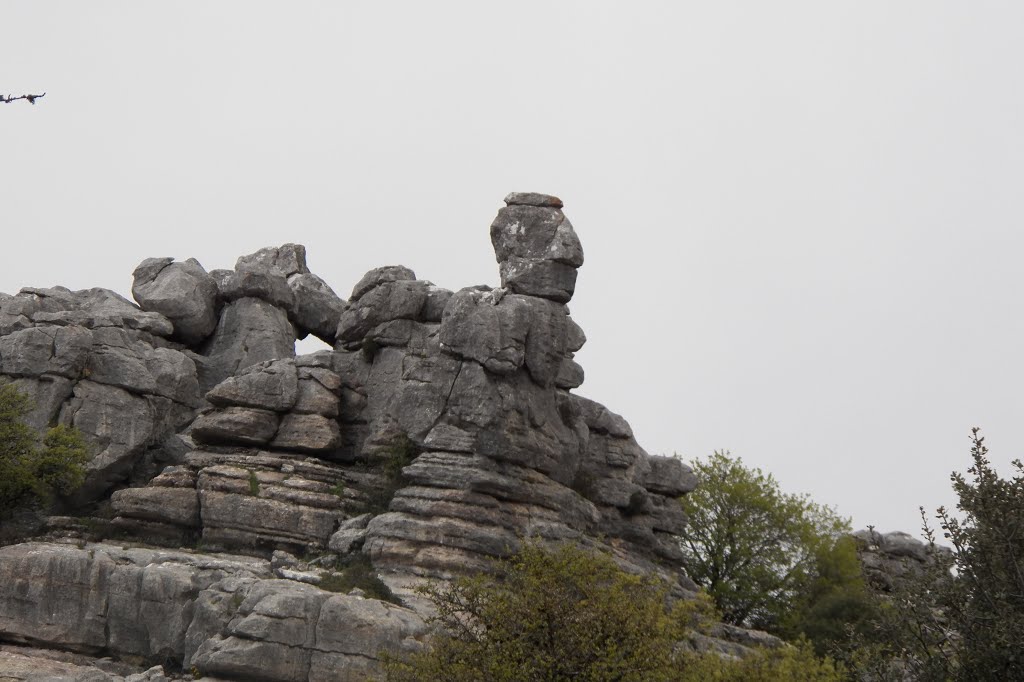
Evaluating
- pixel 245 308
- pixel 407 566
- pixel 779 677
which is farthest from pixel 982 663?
pixel 245 308

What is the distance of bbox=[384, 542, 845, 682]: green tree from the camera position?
27328 mm

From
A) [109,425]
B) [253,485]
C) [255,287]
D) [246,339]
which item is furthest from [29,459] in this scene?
[255,287]

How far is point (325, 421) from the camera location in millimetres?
50031

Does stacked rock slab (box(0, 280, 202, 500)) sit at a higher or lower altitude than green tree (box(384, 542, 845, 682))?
higher

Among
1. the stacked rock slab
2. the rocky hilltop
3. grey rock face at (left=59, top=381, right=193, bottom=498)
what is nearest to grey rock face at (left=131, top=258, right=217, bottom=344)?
the rocky hilltop

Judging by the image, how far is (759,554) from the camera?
220 ft

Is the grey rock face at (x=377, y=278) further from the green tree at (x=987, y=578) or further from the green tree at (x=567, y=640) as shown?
the green tree at (x=987, y=578)

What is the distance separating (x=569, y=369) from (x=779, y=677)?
2604cm

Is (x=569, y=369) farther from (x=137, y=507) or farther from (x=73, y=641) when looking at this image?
(x=73, y=641)

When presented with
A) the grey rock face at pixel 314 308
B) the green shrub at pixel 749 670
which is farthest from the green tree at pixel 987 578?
the grey rock face at pixel 314 308

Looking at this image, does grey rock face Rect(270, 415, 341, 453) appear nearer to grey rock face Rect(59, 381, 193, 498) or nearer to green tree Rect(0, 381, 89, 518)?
grey rock face Rect(59, 381, 193, 498)

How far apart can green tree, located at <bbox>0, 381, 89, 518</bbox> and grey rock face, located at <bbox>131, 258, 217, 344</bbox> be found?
13.8 metres

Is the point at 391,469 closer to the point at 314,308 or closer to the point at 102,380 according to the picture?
the point at 102,380

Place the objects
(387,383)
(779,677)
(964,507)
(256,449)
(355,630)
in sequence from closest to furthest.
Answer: (964,507), (779,677), (355,630), (256,449), (387,383)
